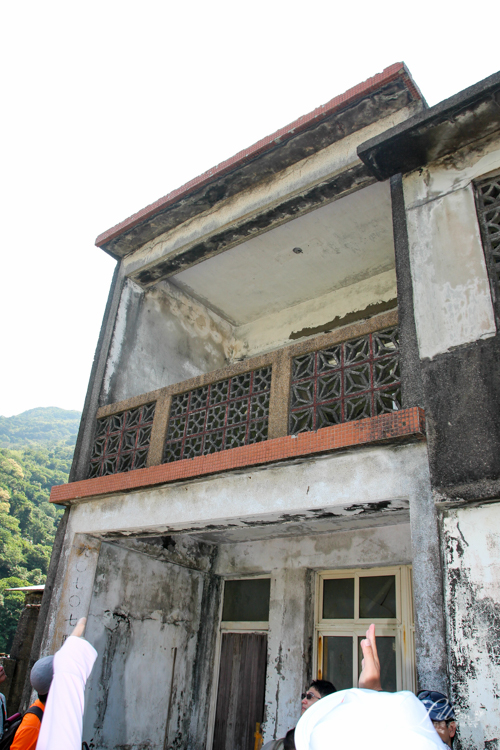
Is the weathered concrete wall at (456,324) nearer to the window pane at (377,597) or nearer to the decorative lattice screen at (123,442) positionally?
the window pane at (377,597)

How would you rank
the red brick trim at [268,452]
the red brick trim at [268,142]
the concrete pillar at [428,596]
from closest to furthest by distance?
the concrete pillar at [428,596], the red brick trim at [268,452], the red brick trim at [268,142]

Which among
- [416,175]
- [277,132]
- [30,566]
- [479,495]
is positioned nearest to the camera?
[479,495]

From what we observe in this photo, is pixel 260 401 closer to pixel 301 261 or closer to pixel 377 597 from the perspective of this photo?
pixel 377 597

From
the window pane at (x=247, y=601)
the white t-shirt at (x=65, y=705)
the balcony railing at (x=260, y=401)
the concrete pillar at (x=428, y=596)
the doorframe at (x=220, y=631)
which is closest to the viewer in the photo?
the white t-shirt at (x=65, y=705)

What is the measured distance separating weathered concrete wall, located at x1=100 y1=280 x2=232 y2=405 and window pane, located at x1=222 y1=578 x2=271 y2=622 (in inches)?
118

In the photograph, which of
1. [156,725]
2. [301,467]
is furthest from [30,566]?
[301,467]

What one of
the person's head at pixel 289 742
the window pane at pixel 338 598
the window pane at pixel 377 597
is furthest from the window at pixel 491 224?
the window pane at pixel 338 598

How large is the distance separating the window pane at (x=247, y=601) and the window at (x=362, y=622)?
82 centimetres

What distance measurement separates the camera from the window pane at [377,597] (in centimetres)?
640

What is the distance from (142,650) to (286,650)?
178 cm

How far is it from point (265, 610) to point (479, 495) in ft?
14.5

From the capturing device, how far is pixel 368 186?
6.25 metres

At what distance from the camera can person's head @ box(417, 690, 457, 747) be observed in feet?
9.77

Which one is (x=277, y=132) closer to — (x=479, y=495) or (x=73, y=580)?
(x=479, y=495)
